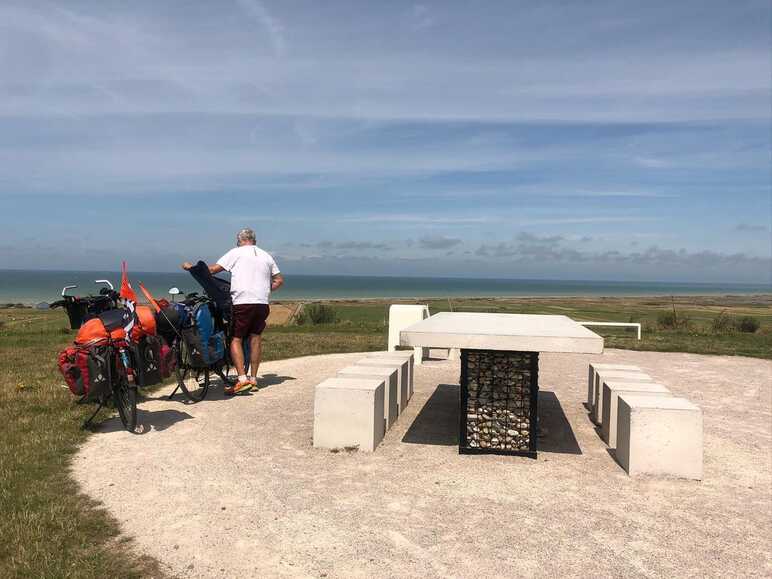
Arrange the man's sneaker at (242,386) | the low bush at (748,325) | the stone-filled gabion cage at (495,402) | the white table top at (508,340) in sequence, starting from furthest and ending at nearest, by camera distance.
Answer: the low bush at (748,325) → the man's sneaker at (242,386) → the stone-filled gabion cage at (495,402) → the white table top at (508,340)

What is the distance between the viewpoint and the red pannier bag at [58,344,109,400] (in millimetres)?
5164

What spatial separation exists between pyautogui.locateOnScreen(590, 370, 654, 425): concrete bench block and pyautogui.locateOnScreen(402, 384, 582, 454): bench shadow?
0.32 m

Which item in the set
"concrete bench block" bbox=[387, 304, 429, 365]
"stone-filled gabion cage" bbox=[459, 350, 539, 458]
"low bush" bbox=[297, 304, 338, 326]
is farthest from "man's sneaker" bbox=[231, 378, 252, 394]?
"low bush" bbox=[297, 304, 338, 326]

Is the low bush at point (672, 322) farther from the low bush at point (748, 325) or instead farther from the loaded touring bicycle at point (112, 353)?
the loaded touring bicycle at point (112, 353)

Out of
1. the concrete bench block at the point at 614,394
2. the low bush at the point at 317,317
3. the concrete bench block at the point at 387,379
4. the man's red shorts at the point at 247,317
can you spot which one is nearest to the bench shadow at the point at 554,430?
the concrete bench block at the point at 614,394

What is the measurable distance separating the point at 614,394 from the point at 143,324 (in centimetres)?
426

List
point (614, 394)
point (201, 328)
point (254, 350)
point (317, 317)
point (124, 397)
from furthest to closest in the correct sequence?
point (317, 317)
point (254, 350)
point (201, 328)
point (124, 397)
point (614, 394)

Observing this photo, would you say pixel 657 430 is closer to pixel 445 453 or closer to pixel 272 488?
pixel 445 453

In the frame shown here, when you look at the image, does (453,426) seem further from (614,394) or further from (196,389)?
(196,389)

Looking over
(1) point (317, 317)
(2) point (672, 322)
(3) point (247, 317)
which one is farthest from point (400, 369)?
(2) point (672, 322)

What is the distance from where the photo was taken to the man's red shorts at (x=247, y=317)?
7.12 m

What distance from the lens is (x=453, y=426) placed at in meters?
6.19

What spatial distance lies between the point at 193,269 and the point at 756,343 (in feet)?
41.3

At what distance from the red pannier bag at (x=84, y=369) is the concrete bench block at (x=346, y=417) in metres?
1.76
